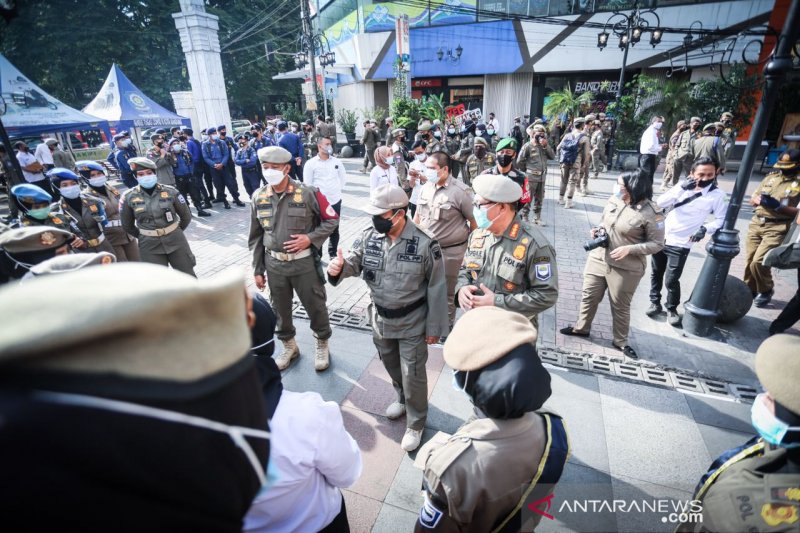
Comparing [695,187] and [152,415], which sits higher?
[152,415]

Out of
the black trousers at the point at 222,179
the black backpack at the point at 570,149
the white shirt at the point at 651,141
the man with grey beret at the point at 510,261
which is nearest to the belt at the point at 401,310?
the man with grey beret at the point at 510,261

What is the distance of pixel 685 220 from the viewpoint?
4.68 m

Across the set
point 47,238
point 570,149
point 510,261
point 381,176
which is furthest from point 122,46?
point 510,261

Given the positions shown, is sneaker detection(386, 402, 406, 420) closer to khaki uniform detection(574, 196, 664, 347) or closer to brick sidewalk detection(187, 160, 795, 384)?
brick sidewalk detection(187, 160, 795, 384)

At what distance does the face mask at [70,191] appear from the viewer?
5051mm

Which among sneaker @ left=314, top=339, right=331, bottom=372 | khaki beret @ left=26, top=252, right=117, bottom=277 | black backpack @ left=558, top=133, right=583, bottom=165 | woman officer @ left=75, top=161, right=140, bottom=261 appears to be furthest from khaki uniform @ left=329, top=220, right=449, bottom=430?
black backpack @ left=558, top=133, right=583, bottom=165

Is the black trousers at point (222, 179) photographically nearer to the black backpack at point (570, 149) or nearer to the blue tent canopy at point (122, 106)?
the blue tent canopy at point (122, 106)

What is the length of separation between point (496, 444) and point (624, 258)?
10.6 feet

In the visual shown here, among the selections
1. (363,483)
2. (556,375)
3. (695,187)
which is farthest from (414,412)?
(695,187)

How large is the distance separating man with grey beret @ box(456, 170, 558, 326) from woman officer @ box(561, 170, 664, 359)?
4.61 ft

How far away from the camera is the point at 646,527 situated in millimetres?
2527

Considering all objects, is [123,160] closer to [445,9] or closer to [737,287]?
[737,287]

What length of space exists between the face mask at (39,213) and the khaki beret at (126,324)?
5055mm

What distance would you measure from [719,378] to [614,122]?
43.8ft
